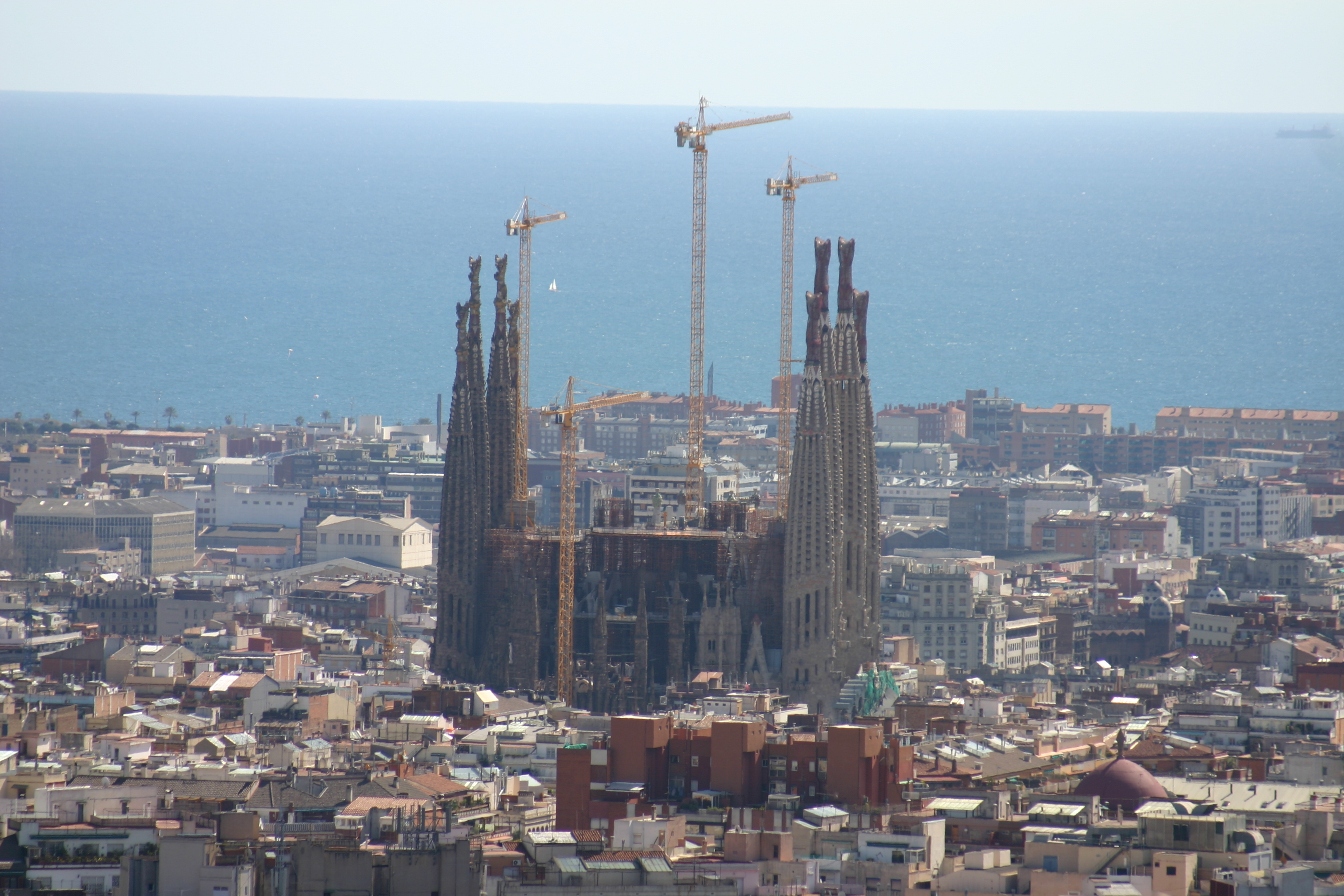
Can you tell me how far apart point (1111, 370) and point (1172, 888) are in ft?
523

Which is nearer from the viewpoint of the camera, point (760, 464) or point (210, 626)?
point (210, 626)

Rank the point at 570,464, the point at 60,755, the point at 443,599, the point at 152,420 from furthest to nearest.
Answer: the point at 152,420, the point at 570,464, the point at 443,599, the point at 60,755

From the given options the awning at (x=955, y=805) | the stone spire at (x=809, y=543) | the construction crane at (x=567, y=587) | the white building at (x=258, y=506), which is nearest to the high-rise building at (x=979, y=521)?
the white building at (x=258, y=506)

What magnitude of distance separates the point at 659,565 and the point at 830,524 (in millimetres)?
5693

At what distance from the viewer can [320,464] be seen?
12900 cm

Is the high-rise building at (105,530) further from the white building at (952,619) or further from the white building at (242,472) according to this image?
the white building at (952,619)

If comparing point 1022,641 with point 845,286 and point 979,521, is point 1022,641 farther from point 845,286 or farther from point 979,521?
point 979,521

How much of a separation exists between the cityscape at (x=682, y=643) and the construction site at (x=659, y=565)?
9 centimetres

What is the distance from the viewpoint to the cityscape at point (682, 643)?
127 ft

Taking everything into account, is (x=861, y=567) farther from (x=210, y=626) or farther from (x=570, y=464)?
(x=210, y=626)

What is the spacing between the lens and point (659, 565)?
77562 millimetres

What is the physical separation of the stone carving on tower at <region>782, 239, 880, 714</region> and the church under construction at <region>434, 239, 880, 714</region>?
0.04 metres

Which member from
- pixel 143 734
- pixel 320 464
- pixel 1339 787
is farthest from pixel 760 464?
pixel 1339 787

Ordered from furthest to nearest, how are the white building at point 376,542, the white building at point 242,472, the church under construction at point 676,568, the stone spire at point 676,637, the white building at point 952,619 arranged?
the white building at point 242,472 → the white building at point 376,542 → the white building at point 952,619 → the stone spire at point 676,637 → the church under construction at point 676,568
